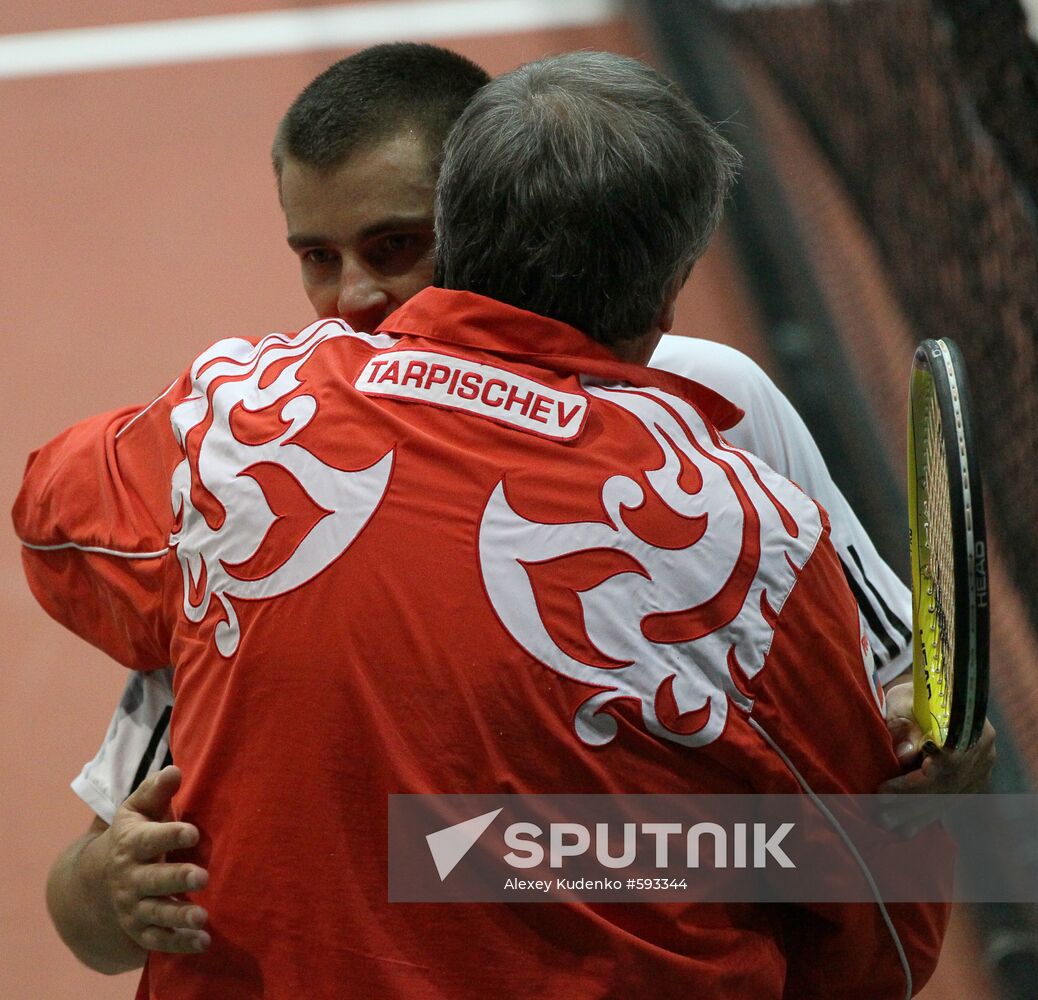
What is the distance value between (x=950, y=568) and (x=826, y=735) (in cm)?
21

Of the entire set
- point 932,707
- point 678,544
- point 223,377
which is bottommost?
point 932,707

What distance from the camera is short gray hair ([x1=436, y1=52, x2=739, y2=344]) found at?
1.32 meters

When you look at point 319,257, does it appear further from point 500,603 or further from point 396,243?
point 500,603

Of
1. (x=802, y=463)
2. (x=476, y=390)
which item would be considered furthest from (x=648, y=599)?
(x=802, y=463)

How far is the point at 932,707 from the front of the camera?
1.42m

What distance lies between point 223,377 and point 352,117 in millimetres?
502

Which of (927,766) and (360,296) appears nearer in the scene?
(927,766)

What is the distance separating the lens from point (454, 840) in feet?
4.10

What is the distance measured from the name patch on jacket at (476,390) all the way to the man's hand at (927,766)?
1.36ft

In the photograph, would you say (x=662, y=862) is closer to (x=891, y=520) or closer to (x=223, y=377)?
(x=223, y=377)

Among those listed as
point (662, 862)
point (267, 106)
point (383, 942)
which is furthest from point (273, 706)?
point (267, 106)

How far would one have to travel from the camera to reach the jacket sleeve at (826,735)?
1.25m

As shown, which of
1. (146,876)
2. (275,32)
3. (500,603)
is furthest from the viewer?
(275,32)

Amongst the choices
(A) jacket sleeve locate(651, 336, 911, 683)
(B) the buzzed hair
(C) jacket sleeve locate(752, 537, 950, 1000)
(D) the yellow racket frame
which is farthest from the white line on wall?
(C) jacket sleeve locate(752, 537, 950, 1000)
